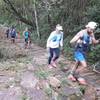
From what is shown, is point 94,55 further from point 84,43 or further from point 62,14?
point 62,14

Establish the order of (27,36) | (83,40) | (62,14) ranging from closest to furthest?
(83,40) < (27,36) < (62,14)

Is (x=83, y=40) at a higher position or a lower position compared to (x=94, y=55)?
higher

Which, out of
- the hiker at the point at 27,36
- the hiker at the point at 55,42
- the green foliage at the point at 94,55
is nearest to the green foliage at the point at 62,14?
the green foliage at the point at 94,55

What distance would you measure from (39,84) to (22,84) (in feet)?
1.45

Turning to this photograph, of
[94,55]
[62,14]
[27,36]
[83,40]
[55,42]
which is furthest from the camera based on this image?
[62,14]

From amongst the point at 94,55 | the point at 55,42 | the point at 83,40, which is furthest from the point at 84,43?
the point at 94,55

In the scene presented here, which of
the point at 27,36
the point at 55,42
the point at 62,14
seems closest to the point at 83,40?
the point at 55,42

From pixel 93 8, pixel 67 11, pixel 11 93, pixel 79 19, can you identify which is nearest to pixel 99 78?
pixel 11 93

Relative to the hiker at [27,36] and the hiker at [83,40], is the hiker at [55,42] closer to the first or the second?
the hiker at [83,40]

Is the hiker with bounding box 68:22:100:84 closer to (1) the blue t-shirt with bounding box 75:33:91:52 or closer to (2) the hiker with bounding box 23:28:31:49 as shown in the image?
(1) the blue t-shirt with bounding box 75:33:91:52

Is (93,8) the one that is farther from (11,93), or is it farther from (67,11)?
(11,93)

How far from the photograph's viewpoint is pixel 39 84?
803 cm

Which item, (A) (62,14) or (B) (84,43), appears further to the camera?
(A) (62,14)

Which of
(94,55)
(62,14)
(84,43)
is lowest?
(94,55)
